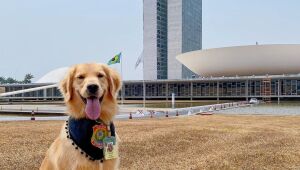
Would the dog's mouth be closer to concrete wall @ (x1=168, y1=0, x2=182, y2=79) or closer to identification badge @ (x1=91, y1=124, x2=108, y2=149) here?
identification badge @ (x1=91, y1=124, x2=108, y2=149)

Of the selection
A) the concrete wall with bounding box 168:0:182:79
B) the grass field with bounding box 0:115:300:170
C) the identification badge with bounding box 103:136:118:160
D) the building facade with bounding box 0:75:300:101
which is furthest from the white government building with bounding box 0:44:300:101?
the identification badge with bounding box 103:136:118:160

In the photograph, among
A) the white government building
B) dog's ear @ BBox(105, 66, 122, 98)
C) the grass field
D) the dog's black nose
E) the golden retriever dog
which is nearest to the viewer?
the dog's black nose

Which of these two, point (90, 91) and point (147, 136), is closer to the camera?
point (90, 91)

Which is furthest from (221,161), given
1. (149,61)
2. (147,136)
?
(149,61)

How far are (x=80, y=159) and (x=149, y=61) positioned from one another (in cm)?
13604

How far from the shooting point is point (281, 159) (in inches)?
374

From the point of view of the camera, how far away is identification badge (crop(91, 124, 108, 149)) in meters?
4.28

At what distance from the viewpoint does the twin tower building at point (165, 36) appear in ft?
454

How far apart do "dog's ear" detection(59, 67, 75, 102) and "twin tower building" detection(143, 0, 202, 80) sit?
13448 centimetres

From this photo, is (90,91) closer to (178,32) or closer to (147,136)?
(147,136)

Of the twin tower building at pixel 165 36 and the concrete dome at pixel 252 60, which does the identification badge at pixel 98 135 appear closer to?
the concrete dome at pixel 252 60

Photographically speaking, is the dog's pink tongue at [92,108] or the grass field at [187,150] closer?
the dog's pink tongue at [92,108]

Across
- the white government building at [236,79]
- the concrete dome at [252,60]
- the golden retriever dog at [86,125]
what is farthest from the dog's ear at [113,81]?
the concrete dome at [252,60]

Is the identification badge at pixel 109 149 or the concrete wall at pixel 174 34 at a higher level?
the concrete wall at pixel 174 34
